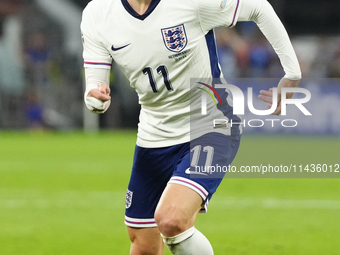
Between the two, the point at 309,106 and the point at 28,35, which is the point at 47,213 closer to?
the point at 309,106

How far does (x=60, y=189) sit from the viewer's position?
8672 mm

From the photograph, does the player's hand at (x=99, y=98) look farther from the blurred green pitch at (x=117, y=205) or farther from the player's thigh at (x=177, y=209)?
the blurred green pitch at (x=117, y=205)

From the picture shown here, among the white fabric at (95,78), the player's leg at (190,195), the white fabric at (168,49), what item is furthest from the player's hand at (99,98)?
the player's leg at (190,195)

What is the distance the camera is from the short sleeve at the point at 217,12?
3.75 m

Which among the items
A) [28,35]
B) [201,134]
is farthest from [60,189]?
[28,35]

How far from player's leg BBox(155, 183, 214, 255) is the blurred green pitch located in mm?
1910

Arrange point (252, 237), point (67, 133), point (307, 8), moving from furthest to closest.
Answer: point (307, 8) → point (67, 133) → point (252, 237)

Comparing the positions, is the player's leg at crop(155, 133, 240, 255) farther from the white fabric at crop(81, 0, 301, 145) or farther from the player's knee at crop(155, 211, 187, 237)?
the white fabric at crop(81, 0, 301, 145)

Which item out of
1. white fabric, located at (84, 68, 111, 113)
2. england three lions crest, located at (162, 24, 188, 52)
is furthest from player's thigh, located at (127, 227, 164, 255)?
england three lions crest, located at (162, 24, 188, 52)

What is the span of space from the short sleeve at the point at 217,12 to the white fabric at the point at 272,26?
7 centimetres

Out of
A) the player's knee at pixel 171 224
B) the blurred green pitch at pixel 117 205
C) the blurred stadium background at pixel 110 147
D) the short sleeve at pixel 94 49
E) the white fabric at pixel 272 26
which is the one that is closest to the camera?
the player's knee at pixel 171 224

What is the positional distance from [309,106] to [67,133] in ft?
19.6

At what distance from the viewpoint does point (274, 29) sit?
388cm

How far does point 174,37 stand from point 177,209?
3.50 ft
